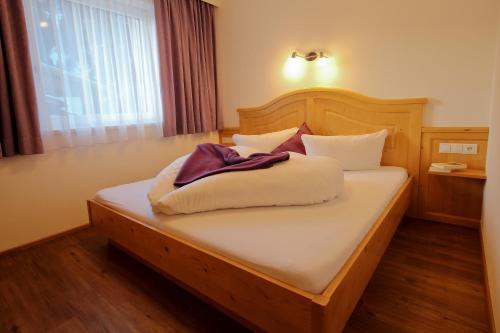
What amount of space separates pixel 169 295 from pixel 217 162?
841 mm

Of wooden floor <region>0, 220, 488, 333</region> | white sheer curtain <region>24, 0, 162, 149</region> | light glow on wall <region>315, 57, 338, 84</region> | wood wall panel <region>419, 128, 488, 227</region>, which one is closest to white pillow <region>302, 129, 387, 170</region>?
wood wall panel <region>419, 128, 488, 227</region>

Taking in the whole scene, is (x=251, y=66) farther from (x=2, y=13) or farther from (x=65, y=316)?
(x=65, y=316)

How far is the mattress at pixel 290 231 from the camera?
3.24 feet

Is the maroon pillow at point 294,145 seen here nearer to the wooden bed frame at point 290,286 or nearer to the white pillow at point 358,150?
the white pillow at point 358,150

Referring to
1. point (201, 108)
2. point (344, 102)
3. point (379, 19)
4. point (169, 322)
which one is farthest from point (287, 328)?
point (201, 108)

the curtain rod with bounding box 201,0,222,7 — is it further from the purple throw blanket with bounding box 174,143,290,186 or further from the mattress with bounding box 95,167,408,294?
the mattress with bounding box 95,167,408,294

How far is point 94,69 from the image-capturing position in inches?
98.4

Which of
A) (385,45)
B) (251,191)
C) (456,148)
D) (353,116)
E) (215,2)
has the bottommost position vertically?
(251,191)

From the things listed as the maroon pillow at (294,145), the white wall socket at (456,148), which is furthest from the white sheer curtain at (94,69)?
the white wall socket at (456,148)

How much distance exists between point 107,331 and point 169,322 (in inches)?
11.4

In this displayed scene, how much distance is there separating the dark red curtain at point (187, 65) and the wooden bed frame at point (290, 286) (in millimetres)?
1386

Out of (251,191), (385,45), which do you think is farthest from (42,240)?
(385,45)

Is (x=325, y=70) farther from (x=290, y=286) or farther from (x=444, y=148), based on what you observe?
(x=290, y=286)

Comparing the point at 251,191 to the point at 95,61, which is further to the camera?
the point at 95,61
